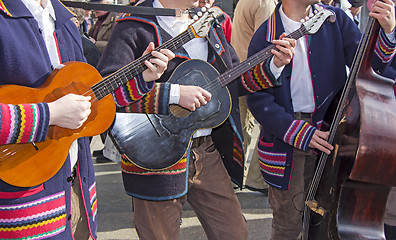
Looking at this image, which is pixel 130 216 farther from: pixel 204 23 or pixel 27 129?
pixel 27 129

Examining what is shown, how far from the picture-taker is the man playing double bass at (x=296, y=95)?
231 cm

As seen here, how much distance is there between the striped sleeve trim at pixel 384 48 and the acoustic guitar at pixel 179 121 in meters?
0.33

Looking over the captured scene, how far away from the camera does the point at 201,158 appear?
221cm

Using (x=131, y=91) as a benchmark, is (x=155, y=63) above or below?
above

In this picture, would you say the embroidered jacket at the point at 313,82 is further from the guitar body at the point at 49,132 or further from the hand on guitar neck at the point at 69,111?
the hand on guitar neck at the point at 69,111

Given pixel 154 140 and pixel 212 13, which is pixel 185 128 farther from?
pixel 212 13

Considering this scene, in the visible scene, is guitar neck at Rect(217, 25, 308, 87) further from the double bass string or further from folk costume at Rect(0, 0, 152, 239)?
folk costume at Rect(0, 0, 152, 239)

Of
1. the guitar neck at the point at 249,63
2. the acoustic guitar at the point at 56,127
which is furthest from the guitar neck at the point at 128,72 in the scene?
the guitar neck at the point at 249,63

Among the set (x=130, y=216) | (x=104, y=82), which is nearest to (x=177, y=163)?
(x=104, y=82)

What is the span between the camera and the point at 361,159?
5.51ft

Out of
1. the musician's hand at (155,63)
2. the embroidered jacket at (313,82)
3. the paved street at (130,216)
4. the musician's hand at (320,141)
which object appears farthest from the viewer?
the paved street at (130,216)

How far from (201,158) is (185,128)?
226 millimetres

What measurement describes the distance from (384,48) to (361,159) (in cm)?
82

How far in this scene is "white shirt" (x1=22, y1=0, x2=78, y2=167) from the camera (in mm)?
1602
